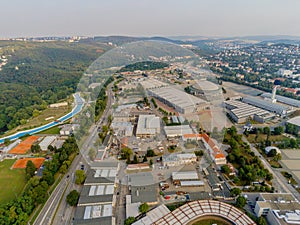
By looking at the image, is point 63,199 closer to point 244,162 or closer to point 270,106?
point 244,162

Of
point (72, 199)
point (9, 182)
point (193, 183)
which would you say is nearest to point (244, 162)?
point (193, 183)

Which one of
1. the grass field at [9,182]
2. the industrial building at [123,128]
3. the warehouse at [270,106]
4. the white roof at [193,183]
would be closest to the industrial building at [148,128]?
the industrial building at [123,128]

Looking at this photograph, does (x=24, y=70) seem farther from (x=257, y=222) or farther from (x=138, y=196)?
(x=257, y=222)

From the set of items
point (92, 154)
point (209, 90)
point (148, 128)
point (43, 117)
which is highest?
point (209, 90)

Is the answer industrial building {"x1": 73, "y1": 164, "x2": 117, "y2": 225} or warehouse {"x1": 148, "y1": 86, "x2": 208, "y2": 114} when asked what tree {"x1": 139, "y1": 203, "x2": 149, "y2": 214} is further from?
warehouse {"x1": 148, "y1": 86, "x2": 208, "y2": 114}

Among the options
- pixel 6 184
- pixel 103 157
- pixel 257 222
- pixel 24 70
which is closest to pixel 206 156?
pixel 257 222
